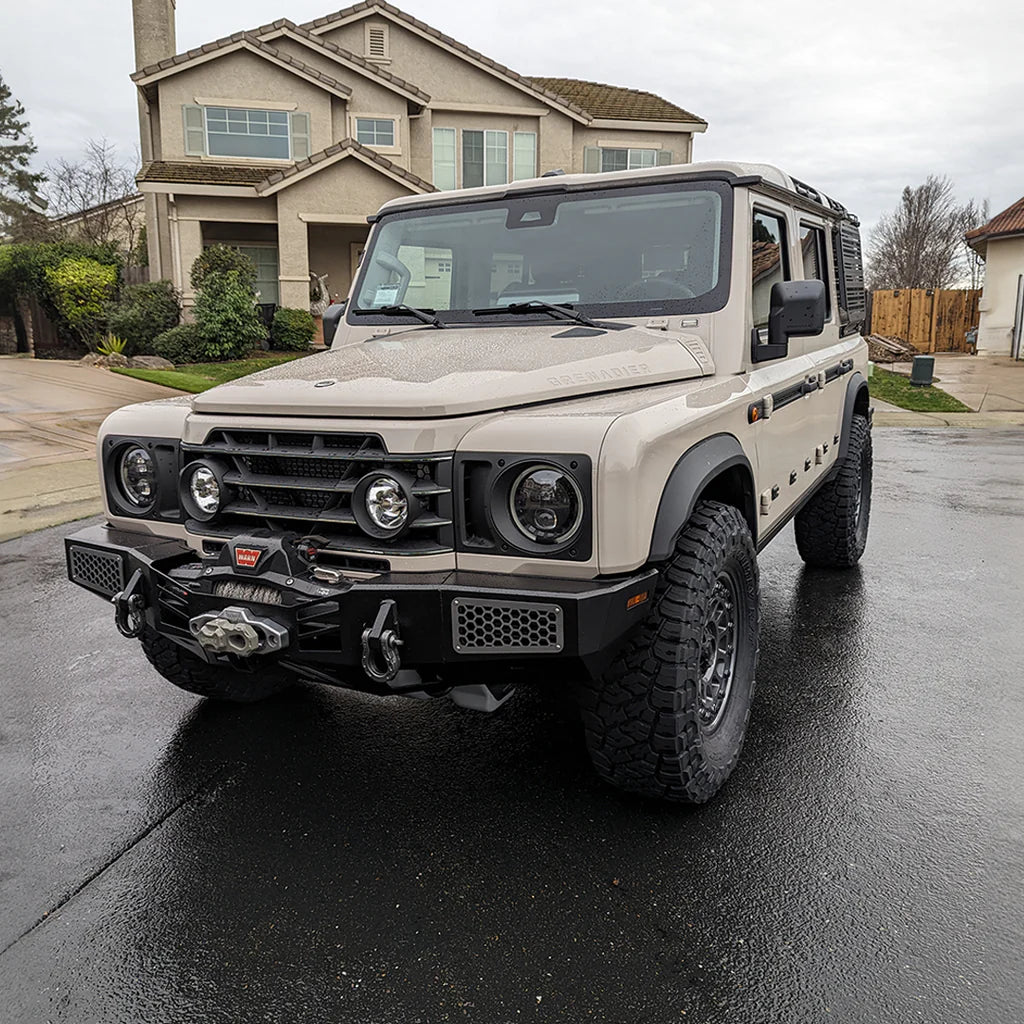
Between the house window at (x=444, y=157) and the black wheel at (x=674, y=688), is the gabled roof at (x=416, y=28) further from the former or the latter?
the black wheel at (x=674, y=688)

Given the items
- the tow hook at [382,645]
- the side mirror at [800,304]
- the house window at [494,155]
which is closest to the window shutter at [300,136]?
the house window at [494,155]

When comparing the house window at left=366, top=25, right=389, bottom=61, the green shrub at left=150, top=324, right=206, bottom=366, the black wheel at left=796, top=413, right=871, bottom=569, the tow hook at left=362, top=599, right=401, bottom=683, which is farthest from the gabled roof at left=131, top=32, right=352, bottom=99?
the tow hook at left=362, top=599, right=401, bottom=683

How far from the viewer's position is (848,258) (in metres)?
5.63

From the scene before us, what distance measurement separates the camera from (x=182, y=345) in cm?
1872

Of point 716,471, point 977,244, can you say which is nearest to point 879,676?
point 716,471

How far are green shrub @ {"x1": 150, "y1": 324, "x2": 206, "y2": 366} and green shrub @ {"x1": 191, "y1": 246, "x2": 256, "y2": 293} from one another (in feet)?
4.02

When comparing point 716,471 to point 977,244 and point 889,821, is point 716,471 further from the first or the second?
point 977,244

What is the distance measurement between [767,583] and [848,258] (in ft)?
6.67

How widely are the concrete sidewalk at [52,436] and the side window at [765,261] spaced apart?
581 cm

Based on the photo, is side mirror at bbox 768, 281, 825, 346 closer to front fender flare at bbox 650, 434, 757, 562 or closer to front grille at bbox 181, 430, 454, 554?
front fender flare at bbox 650, 434, 757, 562

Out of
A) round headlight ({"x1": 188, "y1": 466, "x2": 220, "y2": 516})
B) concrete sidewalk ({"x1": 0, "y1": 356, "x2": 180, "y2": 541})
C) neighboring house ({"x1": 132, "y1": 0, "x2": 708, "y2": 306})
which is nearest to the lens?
round headlight ({"x1": 188, "y1": 466, "x2": 220, "y2": 516})

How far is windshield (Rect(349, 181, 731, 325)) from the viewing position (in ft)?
11.8

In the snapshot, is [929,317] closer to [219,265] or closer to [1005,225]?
[1005,225]

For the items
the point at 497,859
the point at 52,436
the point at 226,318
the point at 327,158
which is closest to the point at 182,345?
the point at 226,318
